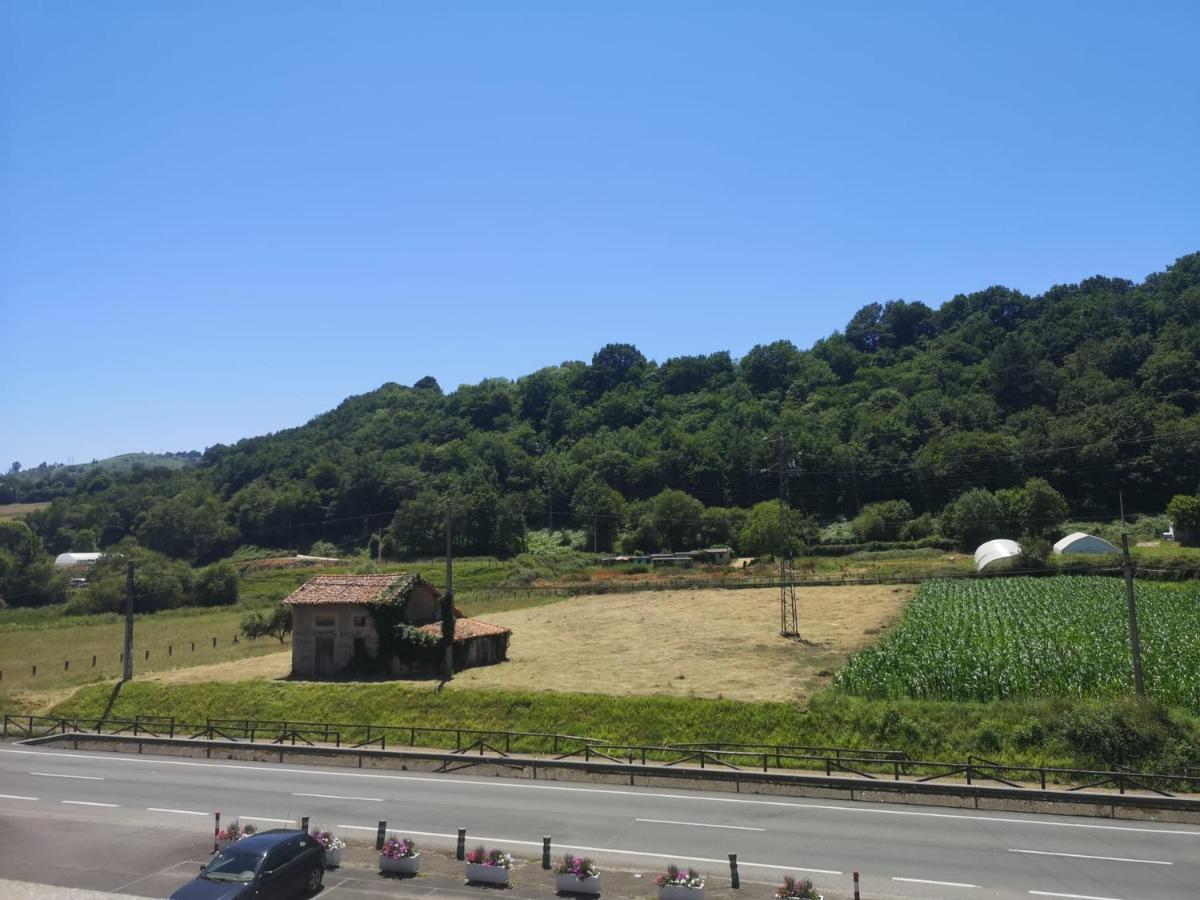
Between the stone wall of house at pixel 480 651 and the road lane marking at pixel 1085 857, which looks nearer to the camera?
the road lane marking at pixel 1085 857

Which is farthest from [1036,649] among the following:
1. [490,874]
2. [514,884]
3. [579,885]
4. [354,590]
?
[354,590]

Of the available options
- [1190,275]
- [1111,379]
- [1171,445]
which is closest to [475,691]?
[1171,445]

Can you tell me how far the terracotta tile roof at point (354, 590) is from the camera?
4947 centimetres

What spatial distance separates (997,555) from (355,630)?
221 ft

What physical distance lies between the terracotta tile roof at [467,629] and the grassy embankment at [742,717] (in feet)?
16.6

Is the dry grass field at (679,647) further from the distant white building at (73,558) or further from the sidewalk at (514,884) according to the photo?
the distant white building at (73,558)

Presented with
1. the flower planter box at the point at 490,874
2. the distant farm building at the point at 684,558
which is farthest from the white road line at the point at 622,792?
the distant farm building at the point at 684,558

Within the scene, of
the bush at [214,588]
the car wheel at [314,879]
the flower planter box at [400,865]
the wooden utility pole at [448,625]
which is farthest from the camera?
the bush at [214,588]

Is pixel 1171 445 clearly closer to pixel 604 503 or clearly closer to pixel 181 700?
pixel 604 503

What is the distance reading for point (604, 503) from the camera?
467 ft

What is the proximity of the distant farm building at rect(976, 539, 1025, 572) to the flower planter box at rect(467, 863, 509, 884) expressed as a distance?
3043 inches

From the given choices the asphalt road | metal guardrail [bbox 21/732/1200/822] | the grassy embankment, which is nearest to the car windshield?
the asphalt road

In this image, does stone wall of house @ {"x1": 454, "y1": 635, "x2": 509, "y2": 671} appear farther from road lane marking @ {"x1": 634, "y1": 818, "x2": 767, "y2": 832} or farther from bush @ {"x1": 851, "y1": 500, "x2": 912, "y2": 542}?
bush @ {"x1": 851, "y1": 500, "x2": 912, "y2": 542}

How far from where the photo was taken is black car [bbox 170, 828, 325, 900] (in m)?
16.6
